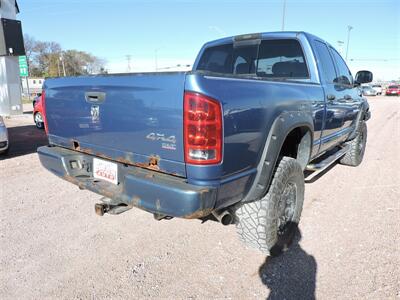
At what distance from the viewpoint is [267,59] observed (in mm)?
3635

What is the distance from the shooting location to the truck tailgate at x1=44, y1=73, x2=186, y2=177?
202 centimetres

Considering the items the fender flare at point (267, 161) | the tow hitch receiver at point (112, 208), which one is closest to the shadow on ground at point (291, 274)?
the fender flare at point (267, 161)

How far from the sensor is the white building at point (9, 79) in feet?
45.6

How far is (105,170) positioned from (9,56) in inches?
589

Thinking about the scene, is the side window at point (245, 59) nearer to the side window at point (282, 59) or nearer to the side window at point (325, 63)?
the side window at point (282, 59)

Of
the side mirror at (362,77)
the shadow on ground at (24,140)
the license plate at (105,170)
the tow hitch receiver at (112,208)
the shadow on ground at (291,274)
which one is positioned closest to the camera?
the shadow on ground at (291,274)

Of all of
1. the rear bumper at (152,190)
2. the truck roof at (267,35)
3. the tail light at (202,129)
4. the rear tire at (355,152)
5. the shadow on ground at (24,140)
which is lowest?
the shadow on ground at (24,140)

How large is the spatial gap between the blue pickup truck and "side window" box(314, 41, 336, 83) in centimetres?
7

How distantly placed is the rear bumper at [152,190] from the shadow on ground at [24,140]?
448 cm

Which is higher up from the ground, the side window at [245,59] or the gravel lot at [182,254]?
the side window at [245,59]

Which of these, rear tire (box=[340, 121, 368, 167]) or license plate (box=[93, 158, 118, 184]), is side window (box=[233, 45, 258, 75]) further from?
rear tire (box=[340, 121, 368, 167])

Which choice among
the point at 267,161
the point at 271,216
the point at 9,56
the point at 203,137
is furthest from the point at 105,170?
the point at 9,56

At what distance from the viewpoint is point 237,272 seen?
2570 mm

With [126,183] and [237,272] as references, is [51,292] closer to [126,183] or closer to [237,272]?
[126,183]
